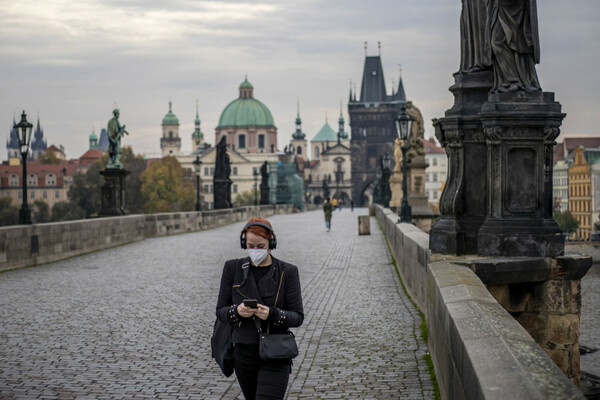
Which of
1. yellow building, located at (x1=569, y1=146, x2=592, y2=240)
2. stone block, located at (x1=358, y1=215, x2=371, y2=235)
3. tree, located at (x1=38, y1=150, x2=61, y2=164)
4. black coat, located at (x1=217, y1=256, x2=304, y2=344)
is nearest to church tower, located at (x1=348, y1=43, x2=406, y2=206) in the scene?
tree, located at (x1=38, y1=150, x2=61, y2=164)

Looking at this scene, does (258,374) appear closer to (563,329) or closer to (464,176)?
(563,329)

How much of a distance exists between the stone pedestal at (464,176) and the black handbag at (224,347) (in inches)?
179

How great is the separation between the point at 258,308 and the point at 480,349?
1104 mm

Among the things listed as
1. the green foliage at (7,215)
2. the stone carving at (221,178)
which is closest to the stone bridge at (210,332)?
the stone carving at (221,178)

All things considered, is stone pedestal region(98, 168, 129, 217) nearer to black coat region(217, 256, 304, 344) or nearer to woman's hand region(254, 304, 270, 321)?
black coat region(217, 256, 304, 344)

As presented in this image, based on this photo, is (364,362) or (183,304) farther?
(183,304)

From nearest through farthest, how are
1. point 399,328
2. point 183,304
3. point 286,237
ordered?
point 399,328, point 183,304, point 286,237

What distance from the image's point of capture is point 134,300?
40.8 feet

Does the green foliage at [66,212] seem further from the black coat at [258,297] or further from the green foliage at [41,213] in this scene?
the black coat at [258,297]

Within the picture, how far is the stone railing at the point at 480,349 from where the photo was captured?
3.07m

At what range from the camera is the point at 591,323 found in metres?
15.2

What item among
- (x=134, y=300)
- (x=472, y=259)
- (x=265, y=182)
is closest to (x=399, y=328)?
(x=472, y=259)

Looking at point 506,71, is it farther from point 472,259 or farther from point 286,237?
point 286,237

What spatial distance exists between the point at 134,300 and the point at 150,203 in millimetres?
97133
